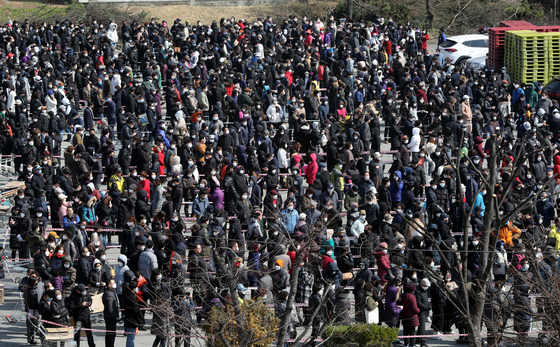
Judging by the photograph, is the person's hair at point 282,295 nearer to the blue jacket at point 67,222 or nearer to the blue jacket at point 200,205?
the blue jacket at point 200,205

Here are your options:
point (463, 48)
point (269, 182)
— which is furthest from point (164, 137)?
point (463, 48)

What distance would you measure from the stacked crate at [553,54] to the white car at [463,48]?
369 cm

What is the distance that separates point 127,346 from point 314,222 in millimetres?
4701

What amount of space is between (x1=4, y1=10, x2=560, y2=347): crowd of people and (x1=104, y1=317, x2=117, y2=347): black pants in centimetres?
5

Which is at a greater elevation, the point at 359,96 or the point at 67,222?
the point at 359,96

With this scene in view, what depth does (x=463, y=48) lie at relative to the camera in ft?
107

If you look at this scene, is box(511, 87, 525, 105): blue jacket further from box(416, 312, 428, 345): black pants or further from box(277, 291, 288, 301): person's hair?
box(277, 291, 288, 301): person's hair

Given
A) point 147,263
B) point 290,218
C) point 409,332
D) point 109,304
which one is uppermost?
point 290,218

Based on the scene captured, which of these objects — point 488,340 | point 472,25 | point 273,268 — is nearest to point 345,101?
point 273,268

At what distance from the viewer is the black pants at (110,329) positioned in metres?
14.0

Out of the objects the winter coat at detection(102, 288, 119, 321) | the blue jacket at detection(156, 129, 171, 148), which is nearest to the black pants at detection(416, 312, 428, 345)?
the winter coat at detection(102, 288, 119, 321)

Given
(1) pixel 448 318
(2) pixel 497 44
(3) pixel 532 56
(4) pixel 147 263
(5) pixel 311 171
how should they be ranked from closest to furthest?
(1) pixel 448 318 → (4) pixel 147 263 → (5) pixel 311 171 → (3) pixel 532 56 → (2) pixel 497 44

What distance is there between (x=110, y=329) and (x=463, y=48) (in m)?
22.5

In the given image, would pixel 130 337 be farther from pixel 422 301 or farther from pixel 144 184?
pixel 144 184
